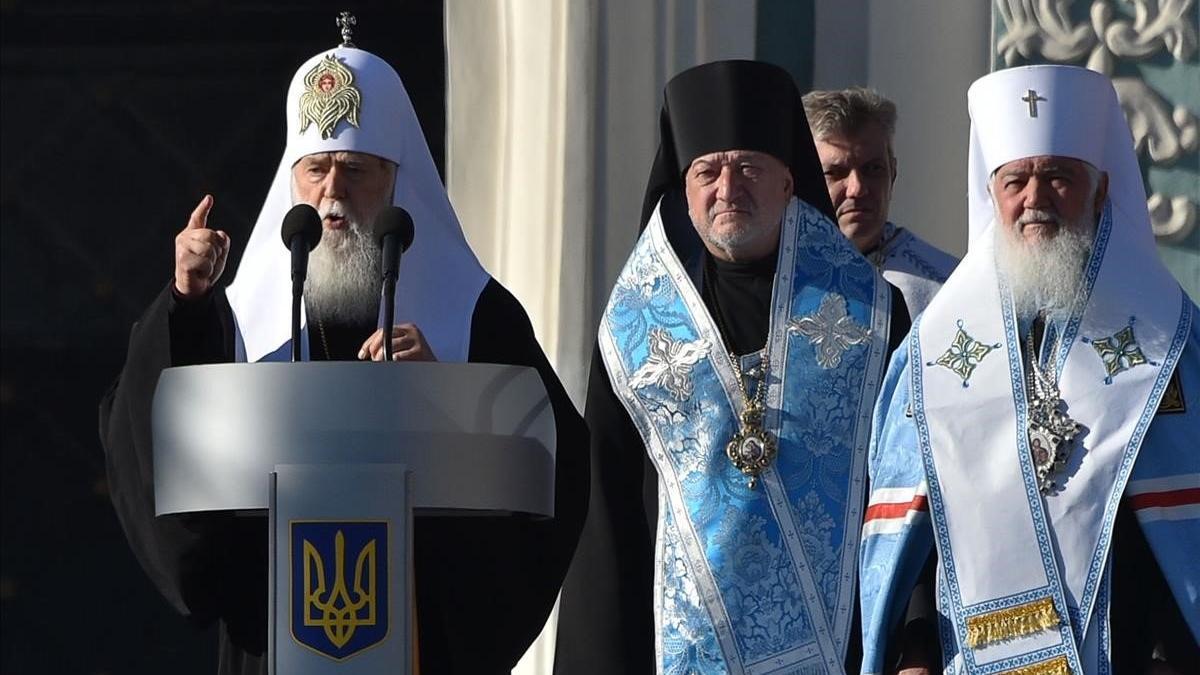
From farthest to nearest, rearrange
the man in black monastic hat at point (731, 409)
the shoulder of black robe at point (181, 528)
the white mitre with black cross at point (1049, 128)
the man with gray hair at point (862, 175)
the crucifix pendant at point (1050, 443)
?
the man with gray hair at point (862, 175) < the man in black monastic hat at point (731, 409) < the white mitre with black cross at point (1049, 128) < the crucifix pendant at point (1050, 443) < the shoulder of black robe at point (181, 528)

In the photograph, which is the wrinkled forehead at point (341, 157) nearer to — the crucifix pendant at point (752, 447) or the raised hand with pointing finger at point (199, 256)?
the raised hand with pointing finger at point (199, 256)

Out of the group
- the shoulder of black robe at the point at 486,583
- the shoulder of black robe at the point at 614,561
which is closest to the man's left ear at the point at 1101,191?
the shoulder of black robe at the point at 614,561

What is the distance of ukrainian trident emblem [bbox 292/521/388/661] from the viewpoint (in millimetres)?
4656

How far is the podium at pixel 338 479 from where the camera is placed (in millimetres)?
4660

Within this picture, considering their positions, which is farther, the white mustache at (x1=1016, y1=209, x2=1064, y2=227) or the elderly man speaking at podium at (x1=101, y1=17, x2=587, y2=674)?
the white mustache at (x1=1016, y1=209, x2=1064, y2=227)

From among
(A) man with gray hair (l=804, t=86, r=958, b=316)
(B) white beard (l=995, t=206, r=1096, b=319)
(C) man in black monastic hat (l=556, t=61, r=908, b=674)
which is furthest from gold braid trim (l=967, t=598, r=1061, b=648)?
(A) man with gray hair (l=804, t=86, r=958, b=316)

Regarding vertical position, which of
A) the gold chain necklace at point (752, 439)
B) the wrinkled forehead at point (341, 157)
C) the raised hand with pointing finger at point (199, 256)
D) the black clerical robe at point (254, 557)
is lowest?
the black clerical robe at point (254, 557)

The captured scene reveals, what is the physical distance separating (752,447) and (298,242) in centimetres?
164

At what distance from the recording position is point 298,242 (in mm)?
4984

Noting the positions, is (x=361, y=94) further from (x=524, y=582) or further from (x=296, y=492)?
(x=296, y=492)

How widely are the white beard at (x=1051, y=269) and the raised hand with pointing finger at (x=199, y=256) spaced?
5.40ft

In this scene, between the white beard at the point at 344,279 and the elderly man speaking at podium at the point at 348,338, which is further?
the white beard at the point at 344,279

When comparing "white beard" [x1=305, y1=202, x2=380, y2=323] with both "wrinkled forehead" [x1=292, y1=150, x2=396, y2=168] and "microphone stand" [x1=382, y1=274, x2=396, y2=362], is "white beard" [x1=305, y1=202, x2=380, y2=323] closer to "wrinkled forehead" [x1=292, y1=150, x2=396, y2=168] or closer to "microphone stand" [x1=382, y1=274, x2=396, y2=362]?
"wrinkled forehead" [x1=292, y1=150, x2=396, y2=168]

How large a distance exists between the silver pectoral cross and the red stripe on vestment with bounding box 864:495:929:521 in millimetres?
839
